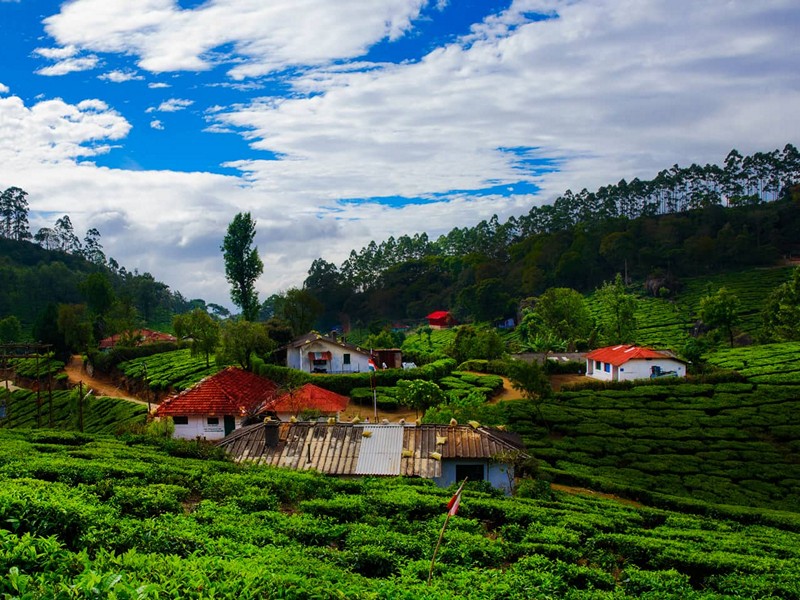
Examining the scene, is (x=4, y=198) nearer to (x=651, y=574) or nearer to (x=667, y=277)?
(x=667, y=277)

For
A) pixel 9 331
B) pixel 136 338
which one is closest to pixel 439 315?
pixel 136 338

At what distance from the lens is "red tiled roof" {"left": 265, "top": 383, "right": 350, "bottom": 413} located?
116 feet

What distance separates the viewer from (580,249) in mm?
108500

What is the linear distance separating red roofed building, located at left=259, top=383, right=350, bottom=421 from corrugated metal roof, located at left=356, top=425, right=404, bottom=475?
41.1ft

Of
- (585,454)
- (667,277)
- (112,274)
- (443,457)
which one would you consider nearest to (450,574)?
(443,457)

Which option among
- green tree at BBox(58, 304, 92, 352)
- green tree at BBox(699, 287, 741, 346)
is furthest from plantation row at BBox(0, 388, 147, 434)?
green tree at BBox(699, 287, 741, 346)

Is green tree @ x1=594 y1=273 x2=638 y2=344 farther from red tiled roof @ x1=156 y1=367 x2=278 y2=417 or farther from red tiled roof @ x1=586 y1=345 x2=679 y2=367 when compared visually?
red tiled roof @ x1=156 y1=367 x2=278 y2=417

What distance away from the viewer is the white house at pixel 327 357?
168ft

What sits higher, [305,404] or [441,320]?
[441,320]

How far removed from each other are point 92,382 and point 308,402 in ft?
103

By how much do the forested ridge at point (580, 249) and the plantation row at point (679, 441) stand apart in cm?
5859

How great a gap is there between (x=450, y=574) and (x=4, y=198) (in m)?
130

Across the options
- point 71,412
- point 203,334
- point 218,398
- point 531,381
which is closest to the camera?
point 218,398

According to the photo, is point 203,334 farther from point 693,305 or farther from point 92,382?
point 693,305
